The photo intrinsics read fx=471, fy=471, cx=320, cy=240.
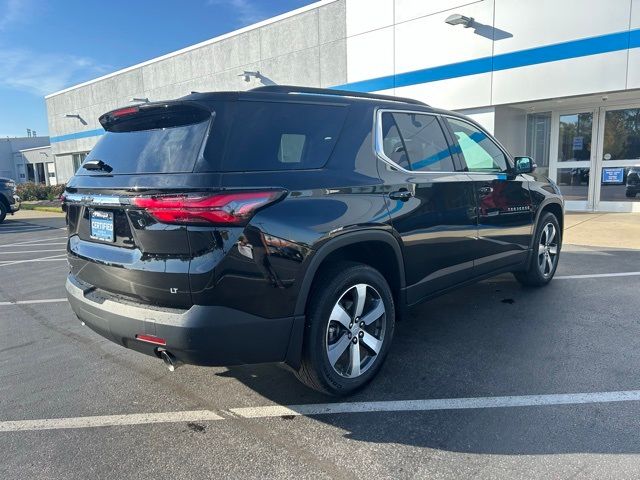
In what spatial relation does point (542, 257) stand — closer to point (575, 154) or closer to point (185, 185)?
point (185, 185)

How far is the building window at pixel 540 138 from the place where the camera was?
42.2ft

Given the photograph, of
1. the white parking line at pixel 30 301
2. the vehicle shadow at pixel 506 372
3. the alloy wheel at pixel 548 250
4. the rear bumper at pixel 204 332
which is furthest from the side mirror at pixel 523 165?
the white parking line at pixel 30 301

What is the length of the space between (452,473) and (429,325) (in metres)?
2.14

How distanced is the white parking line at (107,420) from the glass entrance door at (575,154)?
40.7ft

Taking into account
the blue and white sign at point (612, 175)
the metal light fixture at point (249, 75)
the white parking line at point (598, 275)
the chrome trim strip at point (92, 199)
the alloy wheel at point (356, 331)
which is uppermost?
the metal light fixture at point (249, 75)

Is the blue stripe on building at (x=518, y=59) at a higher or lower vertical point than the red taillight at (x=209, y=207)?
higher

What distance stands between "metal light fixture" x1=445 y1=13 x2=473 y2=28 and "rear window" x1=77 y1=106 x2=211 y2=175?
10517mm

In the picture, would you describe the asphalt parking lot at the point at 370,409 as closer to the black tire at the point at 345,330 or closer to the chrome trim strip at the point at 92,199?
the black tire at the point at 345,330

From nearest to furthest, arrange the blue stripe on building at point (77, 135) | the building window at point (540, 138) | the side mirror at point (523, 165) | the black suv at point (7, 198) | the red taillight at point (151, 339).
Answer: the red taillight at point (151, 339), the side mirror at point (523, 165), the building window at point (540, 138), the black suv at point (7, 198), the blue stripe on building at point (77, 135)

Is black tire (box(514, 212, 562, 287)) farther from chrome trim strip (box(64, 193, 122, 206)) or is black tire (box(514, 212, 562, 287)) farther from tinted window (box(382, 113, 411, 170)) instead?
chrome trim strip (box(64, 193, 122, 206))

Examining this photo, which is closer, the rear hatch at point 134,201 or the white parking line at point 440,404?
the rear hatch at point 134,201

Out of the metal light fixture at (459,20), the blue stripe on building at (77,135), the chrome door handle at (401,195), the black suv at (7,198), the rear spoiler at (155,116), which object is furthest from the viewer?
the blue stripe on building at (77,135)

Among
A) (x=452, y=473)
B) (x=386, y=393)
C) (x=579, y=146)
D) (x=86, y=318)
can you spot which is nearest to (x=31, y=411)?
(x=86, y=318)

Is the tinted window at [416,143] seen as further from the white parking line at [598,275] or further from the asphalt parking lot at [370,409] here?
the white parking line at [598,275]
